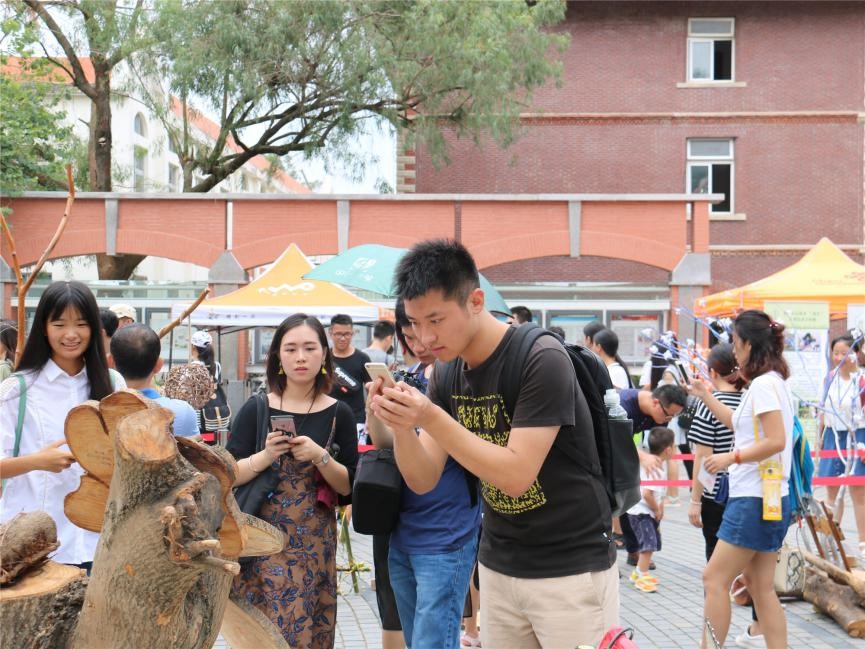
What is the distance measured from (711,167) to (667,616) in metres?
20.4

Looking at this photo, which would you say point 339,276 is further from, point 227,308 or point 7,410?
point 7,410

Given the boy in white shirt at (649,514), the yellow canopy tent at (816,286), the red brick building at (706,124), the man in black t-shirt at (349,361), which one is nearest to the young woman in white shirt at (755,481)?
the boy in white shirt at (649,514)

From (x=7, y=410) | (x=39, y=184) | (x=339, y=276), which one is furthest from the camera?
(x=39, y=184)

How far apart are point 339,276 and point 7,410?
16.6 ft

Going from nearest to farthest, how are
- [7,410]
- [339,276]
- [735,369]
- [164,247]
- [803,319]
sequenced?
[7,410]
[735,369]
[339,276]
[803,319]
[164,247]

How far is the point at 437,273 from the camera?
2541 mm

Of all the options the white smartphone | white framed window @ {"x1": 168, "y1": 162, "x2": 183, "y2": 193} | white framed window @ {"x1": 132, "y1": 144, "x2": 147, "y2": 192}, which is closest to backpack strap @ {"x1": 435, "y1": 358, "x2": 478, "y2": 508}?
the white smartphone

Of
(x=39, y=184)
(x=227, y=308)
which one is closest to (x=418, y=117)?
(x=39, y=184)

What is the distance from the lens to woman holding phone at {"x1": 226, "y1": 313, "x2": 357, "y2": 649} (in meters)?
3.63

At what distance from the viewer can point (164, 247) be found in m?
19.8

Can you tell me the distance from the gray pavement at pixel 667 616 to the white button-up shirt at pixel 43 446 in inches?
98.4

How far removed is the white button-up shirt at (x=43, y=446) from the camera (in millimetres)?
3283

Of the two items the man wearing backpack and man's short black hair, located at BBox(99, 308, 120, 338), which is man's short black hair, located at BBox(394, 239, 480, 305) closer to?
the man wearing backpack

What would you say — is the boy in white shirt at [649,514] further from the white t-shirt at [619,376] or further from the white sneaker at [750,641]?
the white sneaker at [750,641]
